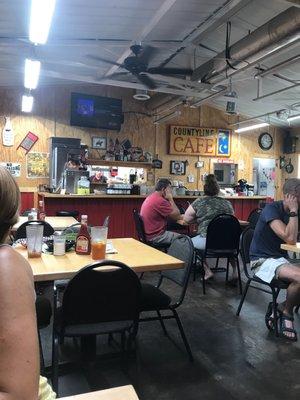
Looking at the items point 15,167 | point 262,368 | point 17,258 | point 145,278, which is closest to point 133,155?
point 15,167

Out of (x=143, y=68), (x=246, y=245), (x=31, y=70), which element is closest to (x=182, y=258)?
(x=246, y=245)

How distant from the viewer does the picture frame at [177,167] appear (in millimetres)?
10031

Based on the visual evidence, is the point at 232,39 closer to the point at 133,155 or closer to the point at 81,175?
the point at 81,175

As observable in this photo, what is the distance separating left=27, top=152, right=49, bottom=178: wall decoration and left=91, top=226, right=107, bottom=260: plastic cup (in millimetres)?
6849

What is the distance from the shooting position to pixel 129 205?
7.22 m

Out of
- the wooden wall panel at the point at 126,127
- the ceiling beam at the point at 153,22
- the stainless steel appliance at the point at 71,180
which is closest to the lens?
the ceiling beam at the point at 153,22

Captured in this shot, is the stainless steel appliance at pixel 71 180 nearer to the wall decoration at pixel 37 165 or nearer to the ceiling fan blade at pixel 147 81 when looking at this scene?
the wall decoration at pixel 37 165

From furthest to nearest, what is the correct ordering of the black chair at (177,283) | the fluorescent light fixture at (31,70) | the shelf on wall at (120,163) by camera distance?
the shelf on wall at (120,163) → the fluorescent light fixture at (31,70) → the black chair at (177,283)

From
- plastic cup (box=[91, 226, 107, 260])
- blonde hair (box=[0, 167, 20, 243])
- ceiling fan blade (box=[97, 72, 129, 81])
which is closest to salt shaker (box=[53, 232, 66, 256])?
plastic cup (box=[91, 226, 107, 260])

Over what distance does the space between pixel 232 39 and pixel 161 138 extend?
454 cm

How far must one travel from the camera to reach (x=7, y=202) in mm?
1047

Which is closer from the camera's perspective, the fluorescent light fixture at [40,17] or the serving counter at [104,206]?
the fluorescent light fixture at [40,17]

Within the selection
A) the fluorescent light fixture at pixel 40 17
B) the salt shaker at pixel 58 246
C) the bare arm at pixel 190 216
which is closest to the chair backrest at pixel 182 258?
the salt shaker at pixel 58 246

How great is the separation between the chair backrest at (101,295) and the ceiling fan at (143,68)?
4112mm
